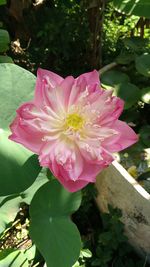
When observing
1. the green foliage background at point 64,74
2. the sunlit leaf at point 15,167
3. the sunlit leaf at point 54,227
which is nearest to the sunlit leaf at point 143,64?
the green foliage background at point 64,74

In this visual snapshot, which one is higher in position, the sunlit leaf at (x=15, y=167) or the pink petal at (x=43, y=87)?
the pink petal at (x=43, y=87)

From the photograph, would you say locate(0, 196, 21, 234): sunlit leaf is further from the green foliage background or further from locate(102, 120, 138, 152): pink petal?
locate(102, 120, 138, 152): pink petal

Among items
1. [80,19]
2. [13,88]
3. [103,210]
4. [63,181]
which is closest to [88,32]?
[80,19]

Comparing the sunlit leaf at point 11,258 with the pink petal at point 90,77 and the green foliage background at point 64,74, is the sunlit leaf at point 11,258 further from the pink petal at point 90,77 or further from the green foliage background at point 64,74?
the pink petal at point 90,77

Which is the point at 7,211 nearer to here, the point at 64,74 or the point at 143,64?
the point at 143,64

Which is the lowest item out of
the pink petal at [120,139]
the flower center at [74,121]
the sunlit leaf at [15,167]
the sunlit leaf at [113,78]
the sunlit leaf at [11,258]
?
the sunlit leaf at [11,258]

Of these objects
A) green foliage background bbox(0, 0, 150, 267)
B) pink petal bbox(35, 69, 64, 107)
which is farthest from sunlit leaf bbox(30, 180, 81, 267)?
pink petal bbox(35, 69, 64, 107)

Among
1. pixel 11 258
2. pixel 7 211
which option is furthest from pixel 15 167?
pixel 11 258
